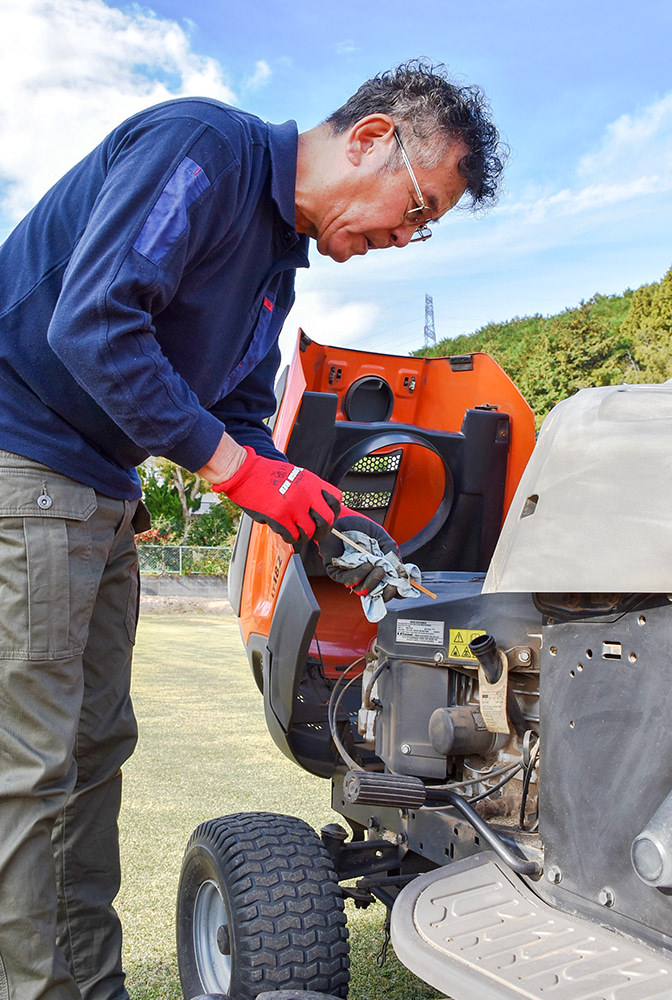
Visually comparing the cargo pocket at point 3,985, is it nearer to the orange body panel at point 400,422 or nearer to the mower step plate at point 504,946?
the mower step plate at point 504,946

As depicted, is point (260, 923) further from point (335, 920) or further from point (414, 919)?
point (414, 919)

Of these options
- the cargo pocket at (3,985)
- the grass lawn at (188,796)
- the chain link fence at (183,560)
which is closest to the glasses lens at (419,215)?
the cargo pocket at (3,985)

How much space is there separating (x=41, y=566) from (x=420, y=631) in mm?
882

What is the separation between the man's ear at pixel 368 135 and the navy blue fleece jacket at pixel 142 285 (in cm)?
14

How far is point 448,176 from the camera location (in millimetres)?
2064

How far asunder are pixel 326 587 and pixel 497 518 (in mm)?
610

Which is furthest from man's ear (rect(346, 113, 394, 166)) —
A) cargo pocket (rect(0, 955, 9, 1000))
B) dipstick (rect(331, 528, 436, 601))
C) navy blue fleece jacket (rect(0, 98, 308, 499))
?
Answer: cargo pocket (rect(0, 955, 9, 1000))

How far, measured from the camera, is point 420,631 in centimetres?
218

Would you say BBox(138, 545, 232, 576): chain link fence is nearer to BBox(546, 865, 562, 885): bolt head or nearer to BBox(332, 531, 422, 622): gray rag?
BBox(332, 531, 422, 622): gray rag

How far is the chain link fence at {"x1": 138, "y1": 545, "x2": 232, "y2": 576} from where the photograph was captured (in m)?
20.0

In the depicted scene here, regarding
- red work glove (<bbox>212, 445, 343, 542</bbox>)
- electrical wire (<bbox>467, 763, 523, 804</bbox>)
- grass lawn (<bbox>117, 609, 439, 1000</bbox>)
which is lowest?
grass lawn (<bbox>117, 609, 439, 1000</bbox>)

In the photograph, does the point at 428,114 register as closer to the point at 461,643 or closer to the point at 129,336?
the point at 129,336

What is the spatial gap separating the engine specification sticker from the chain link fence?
59.1 ft

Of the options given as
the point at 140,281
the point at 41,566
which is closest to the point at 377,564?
the point at 41,566
